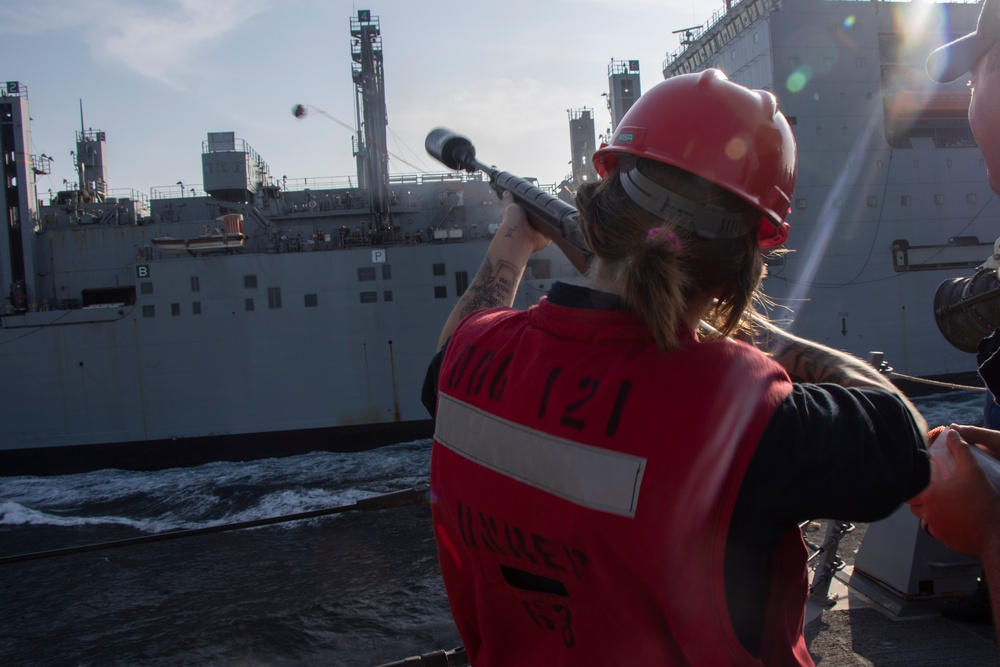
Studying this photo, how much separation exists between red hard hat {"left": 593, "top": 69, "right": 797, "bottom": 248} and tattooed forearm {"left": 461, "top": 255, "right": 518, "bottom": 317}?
0.53 meters

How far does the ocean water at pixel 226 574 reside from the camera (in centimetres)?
755

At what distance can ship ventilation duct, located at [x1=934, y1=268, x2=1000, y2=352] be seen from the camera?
2.34m

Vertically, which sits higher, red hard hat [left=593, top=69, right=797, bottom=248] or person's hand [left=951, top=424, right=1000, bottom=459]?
red hard hat [left=593, top=69, right=797, bottom=248]

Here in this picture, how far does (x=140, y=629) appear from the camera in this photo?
8094 mm

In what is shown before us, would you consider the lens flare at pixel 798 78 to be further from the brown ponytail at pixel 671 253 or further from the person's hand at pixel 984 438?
the brown ponytail at pixel 671 253

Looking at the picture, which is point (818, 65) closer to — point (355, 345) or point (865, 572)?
point (355, 345)

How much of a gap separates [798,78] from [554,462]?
18.8 m

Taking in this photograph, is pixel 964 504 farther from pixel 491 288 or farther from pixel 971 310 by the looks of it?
pixel 971 310

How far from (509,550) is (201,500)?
13.8 meters

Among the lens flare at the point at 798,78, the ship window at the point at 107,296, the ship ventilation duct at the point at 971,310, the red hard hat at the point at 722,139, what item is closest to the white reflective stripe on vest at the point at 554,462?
the red hard hat at the point at 722,139

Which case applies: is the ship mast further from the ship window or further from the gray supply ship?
the ship window

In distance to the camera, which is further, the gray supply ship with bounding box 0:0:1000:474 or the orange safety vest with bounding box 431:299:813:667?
the gray supply ship with bounding box 0:0:1000:474

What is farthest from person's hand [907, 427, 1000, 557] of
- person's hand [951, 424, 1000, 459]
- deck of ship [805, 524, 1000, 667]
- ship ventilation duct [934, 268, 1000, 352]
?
deck of ship [805, 524, 1000, 667]

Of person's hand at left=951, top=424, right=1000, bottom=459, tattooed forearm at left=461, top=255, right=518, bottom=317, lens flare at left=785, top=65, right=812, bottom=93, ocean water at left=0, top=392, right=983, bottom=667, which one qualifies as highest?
lens flare at left=785, top=65, right=812, bottom=93
